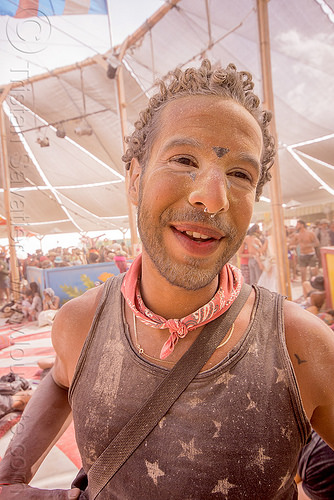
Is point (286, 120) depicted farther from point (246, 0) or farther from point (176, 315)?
point (176, 315)

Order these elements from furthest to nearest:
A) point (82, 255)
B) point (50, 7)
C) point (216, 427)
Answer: point (82, 255) → point (50, 7) → point (216, 427)

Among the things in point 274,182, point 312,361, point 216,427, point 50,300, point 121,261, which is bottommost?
point 50,300

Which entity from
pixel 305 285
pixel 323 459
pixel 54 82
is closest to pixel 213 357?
pixel 323 459

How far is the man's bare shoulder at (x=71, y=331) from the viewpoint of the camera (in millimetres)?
1053

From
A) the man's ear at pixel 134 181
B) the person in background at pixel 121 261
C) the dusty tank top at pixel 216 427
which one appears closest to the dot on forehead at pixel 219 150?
the man's ear at pixel 134 181

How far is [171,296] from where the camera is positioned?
95 centimetres

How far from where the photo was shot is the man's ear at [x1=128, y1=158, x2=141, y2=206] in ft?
3.52

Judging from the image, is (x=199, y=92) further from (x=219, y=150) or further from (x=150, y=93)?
(x=150, y=93)

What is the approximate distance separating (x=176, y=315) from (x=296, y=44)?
5.57 metres

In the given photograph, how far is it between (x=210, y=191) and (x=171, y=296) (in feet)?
1.13

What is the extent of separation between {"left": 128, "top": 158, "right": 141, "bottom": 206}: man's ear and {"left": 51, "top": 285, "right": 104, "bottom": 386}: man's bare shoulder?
0.35 m

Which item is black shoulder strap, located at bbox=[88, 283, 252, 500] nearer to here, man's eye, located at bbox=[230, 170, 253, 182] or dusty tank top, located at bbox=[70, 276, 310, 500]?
dusty tank top, located at bbox=[70, 276, 310, 500]

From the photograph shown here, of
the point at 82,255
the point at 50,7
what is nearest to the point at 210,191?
the point at 50,7

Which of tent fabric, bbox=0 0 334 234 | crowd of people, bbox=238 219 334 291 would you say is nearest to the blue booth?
tent fabric, bbox=0 0 334 234
